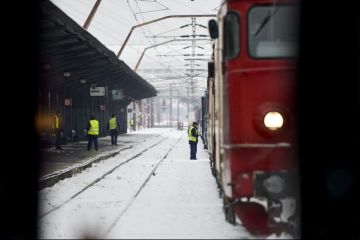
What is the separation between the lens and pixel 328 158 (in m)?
6.47

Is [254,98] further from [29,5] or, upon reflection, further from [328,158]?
[29,5]

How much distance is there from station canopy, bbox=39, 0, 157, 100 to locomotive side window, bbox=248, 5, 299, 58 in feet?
20.7

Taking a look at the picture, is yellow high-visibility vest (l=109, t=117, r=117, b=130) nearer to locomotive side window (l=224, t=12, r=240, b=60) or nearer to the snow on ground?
the snow on ground

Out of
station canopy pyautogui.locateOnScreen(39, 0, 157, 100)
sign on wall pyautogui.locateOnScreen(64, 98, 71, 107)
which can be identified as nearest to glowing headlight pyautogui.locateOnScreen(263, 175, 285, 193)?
station canopy pyautogui.locateOnScreen(39, 0, 157, 100)

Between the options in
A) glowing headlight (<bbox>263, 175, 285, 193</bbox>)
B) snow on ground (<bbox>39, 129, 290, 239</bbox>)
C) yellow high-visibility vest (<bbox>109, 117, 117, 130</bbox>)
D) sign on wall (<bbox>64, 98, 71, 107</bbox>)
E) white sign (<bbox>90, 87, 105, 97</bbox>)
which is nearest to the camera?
glowing headlight (<bbox>263, 175, 285, 193</bbox>)

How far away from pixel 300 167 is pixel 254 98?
2.94 feet

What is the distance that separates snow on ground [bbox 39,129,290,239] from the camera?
305 inches

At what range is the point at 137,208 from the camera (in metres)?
9.87

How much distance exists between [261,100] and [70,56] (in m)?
13.2

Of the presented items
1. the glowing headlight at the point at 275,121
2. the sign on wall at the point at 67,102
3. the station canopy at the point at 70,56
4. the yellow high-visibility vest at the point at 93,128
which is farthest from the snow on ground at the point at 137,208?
the sign on wall at the point at 67,102

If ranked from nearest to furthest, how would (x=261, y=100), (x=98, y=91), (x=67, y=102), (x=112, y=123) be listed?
1. (x=261, y=100)
2. (x=67, y=102)
3. (x=98, y=91)
4. (x=112, y=123)

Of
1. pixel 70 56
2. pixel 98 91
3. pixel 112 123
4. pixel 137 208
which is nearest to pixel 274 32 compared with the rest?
pixel 137 208

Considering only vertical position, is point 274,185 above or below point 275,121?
below

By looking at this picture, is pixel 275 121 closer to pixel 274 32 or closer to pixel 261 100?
pixel 261 100
